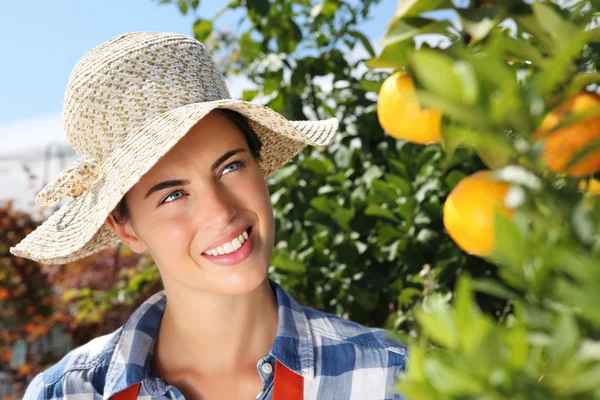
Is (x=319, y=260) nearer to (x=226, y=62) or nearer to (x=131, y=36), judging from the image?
(x=131, y=36)

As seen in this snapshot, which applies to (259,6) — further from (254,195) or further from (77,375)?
(77,375)

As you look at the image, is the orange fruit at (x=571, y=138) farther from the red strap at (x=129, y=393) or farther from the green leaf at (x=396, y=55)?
the red strap at (x=129, y=393)

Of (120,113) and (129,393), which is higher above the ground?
(120,113)

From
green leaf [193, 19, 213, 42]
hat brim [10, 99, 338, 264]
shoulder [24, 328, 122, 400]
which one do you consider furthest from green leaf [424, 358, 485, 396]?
green leaf [193, 19, 213, 42]

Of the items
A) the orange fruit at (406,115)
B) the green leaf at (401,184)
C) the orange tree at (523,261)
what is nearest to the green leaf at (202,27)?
the green leaf at (401,184)

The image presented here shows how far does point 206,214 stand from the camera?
1171 millimetres

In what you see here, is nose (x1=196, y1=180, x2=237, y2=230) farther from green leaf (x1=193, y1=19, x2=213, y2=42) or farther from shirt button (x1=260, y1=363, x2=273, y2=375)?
green leaf (x1=193, y1=19, x2=213, y2=42)

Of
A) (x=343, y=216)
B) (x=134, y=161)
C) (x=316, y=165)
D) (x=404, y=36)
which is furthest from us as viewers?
(x=316, y=165)

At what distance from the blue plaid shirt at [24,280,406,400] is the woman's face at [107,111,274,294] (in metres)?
0.22

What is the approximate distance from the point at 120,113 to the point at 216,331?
1.55ft

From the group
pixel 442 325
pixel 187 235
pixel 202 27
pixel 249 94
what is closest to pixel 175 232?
pixel 187 235

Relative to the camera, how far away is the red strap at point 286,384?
130cm

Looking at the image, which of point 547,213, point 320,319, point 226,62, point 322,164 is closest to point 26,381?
point 226,62

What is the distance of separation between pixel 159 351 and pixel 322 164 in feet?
2.65
